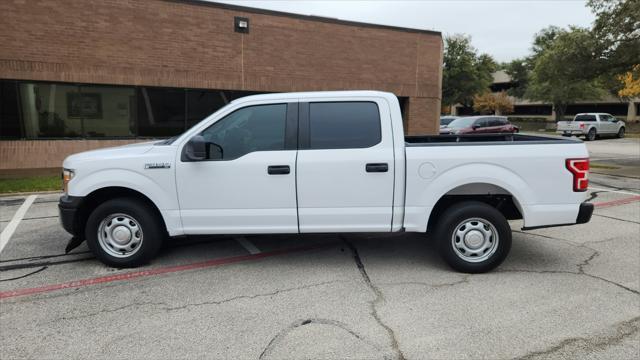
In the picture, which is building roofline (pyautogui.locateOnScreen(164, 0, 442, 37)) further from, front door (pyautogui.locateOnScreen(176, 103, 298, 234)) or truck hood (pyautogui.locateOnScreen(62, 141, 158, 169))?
front door (pyautogui.locateOnScreen(176, 103, 298, 234))

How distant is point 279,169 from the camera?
14.9 ft

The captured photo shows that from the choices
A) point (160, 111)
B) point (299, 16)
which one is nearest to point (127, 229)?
point (160, 111)

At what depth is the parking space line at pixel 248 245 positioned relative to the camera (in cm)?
547

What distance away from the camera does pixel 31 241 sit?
596cm

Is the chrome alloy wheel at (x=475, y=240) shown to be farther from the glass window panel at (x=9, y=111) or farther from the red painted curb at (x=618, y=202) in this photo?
the glass window panel at (x=9, y=111)

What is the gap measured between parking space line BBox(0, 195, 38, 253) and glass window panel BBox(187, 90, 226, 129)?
4980mm

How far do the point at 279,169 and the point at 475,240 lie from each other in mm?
2219

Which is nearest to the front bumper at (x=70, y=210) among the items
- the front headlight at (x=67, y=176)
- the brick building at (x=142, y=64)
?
the front headlight at (x=67, y=176)

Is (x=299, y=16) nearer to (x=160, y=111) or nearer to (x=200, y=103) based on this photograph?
(x=200, y=103)

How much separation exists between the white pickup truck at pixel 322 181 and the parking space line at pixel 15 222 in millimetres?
2024

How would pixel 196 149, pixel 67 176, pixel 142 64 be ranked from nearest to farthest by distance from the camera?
1. pixel 196 149
2. pixel 67 176
3. pixel 142 64

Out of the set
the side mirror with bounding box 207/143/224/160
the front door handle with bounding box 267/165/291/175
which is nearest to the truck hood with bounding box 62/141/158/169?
the side mirror with bounding box 207/143/224/160

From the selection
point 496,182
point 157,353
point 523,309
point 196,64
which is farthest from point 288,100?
point 196,64

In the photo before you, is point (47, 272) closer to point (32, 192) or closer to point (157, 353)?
point (157, 353)
